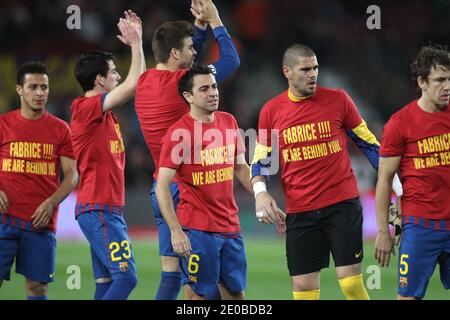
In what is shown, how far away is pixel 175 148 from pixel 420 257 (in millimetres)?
1931

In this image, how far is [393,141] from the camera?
6289 millimetres

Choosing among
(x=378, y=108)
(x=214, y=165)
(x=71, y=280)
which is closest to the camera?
(x=214, y=165)

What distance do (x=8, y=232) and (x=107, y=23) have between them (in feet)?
36.9

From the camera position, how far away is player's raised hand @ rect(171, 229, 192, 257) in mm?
6324

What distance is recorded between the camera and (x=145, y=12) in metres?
18.1

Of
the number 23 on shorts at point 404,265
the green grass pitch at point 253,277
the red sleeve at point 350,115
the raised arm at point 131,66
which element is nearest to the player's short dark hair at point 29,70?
the raised arm at point 131,66

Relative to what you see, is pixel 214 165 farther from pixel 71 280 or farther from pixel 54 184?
pixel 71 280

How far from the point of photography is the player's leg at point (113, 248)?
6.96 metres

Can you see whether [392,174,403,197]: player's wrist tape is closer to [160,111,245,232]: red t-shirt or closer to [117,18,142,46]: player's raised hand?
[160,111,245,232]: red t-shirt

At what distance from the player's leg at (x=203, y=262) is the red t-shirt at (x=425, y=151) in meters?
1.43

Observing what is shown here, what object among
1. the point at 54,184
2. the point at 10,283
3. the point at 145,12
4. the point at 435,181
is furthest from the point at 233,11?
the point at 435,181

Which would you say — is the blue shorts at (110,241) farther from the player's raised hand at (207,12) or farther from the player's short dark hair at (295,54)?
the player's short dark hair at (295,54)

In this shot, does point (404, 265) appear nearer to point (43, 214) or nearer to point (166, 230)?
point (166, 230)

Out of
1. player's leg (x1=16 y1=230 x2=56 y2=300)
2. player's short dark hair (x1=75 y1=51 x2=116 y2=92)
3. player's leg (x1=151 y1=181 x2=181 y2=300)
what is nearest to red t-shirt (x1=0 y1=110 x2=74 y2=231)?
player's leg (x1=16 y1=230 x2=56 y2=300)
